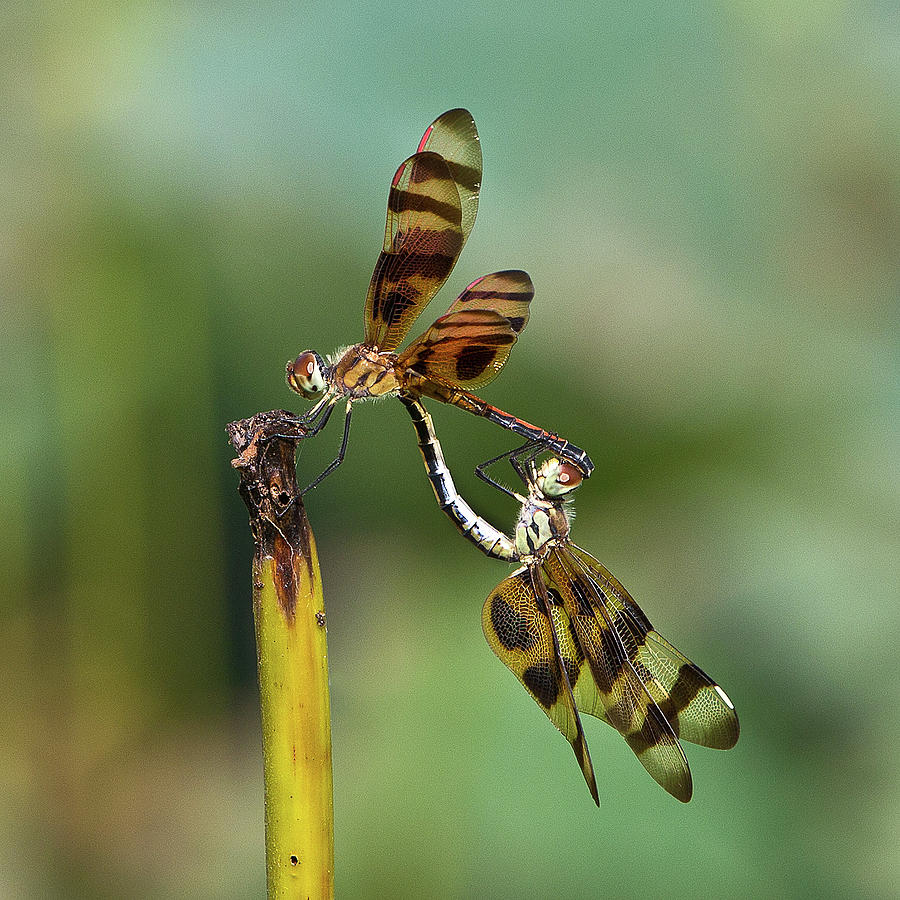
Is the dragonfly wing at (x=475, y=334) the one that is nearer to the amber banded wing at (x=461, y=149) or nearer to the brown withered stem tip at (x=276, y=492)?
the amber banded wing at (x=461, y=149)

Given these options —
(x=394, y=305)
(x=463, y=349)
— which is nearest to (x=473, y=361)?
(x=463, y=349)

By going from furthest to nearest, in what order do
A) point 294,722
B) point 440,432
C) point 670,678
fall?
point 440,432
point 670,678
point 294,722

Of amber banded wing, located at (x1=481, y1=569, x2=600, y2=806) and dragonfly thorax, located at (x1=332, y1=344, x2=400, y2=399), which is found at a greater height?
dragonfly thorax, located at (x1=332, y1=344, x2=400, y2=399)

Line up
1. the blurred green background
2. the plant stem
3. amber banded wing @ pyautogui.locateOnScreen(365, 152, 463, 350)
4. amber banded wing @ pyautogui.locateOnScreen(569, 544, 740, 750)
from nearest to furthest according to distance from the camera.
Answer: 1. the plant stem
2. amber banded wing @ pyautogui.locateOnScreen(365, 152, 463, 350)
3. amber banded wing @ pyautogui.locateOnScreen(569, 544, 740, 750)
4. the blurred green background

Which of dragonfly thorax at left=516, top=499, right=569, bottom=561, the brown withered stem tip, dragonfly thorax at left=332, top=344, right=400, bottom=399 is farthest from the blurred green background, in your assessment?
the brown withered stem tip

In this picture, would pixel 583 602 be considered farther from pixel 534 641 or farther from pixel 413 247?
pixel 413 247

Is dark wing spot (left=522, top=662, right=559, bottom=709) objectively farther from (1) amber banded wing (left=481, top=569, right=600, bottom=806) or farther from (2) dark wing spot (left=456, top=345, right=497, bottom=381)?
(2) dark wing spot (left=456, top=345, right=497, bottom=381)

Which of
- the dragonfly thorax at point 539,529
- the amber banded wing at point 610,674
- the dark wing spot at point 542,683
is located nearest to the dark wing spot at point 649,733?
the amber banded wing at point 610,674

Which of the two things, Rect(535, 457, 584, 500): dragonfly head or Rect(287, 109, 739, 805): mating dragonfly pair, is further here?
Rect(535, 457, 584, 500): dragonfly head
